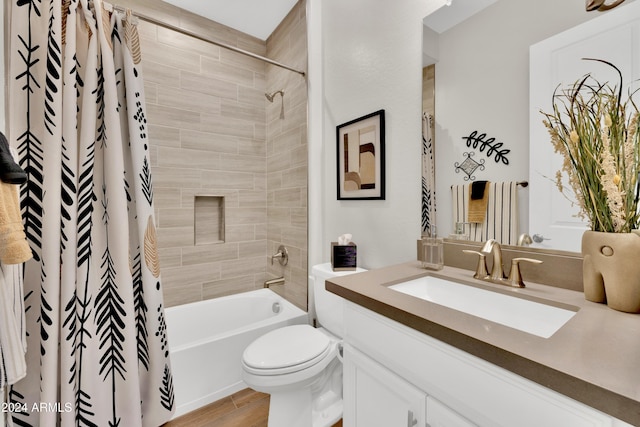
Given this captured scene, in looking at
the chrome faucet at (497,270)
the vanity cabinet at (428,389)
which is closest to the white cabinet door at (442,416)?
the vanity cabinet at (428,389)

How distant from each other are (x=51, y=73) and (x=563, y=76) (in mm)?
1857

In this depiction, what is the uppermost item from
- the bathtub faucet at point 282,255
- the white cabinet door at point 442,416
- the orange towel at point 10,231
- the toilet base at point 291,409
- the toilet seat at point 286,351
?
the orange towel at point 10,231

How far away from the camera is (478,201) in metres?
1.03

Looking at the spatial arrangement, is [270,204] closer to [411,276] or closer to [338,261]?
[338,261]

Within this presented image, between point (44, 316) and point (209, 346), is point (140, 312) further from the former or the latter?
point (209, 346)

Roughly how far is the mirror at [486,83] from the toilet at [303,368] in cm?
77

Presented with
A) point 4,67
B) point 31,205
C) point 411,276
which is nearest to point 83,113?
point 4,67

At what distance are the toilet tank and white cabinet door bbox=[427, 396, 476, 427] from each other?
0.78 meters

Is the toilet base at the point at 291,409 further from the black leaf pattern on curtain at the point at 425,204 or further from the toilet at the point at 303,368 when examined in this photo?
the black leaf pattern on curtain at the point at 425,204

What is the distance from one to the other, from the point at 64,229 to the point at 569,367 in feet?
5.22

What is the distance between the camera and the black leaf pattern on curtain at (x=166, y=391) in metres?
1.29

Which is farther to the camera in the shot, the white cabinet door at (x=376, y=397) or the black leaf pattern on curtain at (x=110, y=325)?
the black leaf pattern on curtain at (x=110, y=325)

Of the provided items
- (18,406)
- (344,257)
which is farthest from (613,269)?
(18,406)

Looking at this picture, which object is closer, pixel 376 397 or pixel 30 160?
pixel 376 397
